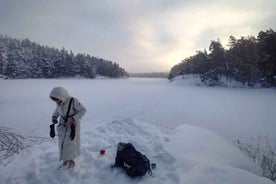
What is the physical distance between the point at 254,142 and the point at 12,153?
26.9 ft

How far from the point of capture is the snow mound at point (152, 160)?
4191 millimetres

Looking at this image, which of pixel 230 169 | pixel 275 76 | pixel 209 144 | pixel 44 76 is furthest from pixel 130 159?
pixel 44 76

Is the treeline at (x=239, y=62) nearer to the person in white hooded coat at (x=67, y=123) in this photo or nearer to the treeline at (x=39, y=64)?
the person in white hooded coat at (x=67, y=123)

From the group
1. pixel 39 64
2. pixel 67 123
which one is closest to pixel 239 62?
pixel 67 123

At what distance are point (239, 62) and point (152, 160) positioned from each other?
153ft

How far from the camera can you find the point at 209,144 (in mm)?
6559

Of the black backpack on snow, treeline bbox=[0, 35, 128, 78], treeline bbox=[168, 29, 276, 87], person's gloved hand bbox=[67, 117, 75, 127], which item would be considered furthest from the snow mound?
treeline bbox=[0, 35, 128, 78]

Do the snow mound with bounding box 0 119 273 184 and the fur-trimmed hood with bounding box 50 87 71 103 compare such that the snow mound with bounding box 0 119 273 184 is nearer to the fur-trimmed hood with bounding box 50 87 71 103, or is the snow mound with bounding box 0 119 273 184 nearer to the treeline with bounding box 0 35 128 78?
the fur-trimmed hood with bounding box 50 87 71 103

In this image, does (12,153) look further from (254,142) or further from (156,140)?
(254,142)

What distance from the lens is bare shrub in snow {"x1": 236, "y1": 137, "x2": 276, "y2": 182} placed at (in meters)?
5.46

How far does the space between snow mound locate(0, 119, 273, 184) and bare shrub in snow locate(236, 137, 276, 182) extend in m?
0.41

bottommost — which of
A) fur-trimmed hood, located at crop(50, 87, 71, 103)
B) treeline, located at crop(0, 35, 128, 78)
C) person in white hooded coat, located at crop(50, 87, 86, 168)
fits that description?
person in white hooded coat, located at crop(50, 87, 86, 168)

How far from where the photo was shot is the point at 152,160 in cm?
527

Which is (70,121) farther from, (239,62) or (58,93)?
(239,62)
